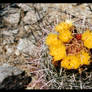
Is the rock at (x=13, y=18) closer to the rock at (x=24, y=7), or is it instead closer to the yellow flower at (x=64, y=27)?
the rock at (x=24, y=7)

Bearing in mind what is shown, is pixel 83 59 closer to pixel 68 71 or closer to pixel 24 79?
pixel 68 71

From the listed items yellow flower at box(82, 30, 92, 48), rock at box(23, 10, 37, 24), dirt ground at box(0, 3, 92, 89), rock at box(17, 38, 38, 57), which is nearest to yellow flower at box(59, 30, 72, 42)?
yellow flower at box(82, 30, 92, 48)

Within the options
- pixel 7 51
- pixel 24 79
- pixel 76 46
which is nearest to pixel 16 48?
pixel 7 51

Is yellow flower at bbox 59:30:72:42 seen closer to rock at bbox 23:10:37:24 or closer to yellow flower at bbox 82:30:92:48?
yellow flower at bbox 82:30:92:48

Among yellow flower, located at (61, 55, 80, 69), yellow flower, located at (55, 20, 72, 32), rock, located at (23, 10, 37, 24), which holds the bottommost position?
yellow flower, located at (61, 55, 80, 69)

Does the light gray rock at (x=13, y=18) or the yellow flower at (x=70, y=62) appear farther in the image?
the light gray rock at (x=13, y=18)

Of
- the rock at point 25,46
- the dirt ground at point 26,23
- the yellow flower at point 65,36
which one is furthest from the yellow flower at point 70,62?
the rock at point 25,46
